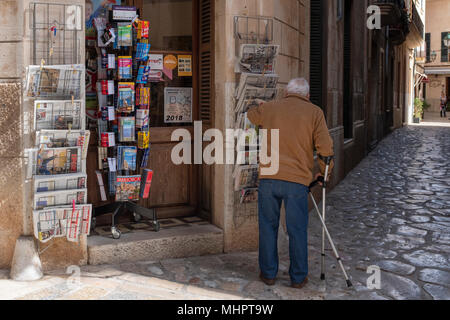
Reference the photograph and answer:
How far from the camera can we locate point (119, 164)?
5.95 metres

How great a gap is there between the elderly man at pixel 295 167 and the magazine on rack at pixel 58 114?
175 cm

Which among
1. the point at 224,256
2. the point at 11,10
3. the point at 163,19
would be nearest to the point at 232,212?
the point at 224,256

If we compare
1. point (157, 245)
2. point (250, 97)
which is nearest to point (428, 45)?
point (250, 97)

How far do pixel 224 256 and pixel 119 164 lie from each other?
148 centimetres

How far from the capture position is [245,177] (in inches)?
244

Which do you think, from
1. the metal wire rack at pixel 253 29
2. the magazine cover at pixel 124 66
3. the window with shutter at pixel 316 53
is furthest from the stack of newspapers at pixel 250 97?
the window with shutter at pixel 316 53

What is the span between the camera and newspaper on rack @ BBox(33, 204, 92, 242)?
5.05 m

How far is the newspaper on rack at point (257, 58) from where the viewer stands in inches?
239

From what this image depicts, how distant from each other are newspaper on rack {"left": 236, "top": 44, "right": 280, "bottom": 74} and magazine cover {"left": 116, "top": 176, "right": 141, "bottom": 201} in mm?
1617

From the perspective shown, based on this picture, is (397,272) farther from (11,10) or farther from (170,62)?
(11,10)

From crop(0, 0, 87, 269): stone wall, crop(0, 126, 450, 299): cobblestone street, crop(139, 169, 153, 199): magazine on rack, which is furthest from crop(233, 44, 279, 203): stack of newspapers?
crop(0, 0, 87, 269): stone wall

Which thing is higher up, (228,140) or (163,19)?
(163,19)

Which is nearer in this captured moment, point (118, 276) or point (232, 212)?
point (118, 276)

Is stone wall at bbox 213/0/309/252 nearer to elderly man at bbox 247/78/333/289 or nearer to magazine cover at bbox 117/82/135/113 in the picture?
magazine cover at bbox 117/82/135/113
